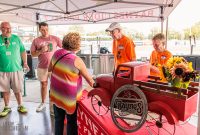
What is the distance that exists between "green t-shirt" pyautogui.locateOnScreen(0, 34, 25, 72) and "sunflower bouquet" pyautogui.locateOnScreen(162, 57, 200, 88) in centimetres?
267

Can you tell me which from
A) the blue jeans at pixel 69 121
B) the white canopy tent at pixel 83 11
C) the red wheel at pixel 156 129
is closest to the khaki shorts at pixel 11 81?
the white canopy tent at pixel 83 11

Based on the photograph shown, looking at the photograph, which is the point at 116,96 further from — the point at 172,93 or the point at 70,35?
the point at 70,35

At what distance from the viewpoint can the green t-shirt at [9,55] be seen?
127 inches

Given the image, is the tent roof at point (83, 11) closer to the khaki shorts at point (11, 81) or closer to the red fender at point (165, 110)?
the khaki shorts at point (11, 81)

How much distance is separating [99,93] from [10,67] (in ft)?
7.42

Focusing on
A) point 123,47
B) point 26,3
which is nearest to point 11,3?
point 26,3

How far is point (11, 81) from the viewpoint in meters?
3.38

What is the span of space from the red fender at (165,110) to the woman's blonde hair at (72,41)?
2.87 ft

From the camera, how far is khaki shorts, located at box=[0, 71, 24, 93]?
10.9 ft

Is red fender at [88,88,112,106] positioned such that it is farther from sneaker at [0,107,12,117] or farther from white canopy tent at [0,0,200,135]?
sneaker at [0,107,12,117]

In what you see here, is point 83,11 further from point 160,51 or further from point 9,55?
point 160,51

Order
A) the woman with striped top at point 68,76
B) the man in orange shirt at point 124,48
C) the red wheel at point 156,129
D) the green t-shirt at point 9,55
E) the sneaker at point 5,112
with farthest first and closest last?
the sneaker at point 5,112 < the green t-shirt at point 9,55 < the man in orange shirt at point 124,48 < the woman with striped top at point 68,76 < the red wheel at point 156,129

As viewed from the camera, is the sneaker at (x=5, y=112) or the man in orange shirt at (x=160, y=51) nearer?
the man in orange shirt at (x=160, y=51)

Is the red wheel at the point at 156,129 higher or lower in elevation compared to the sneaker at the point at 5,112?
higher
